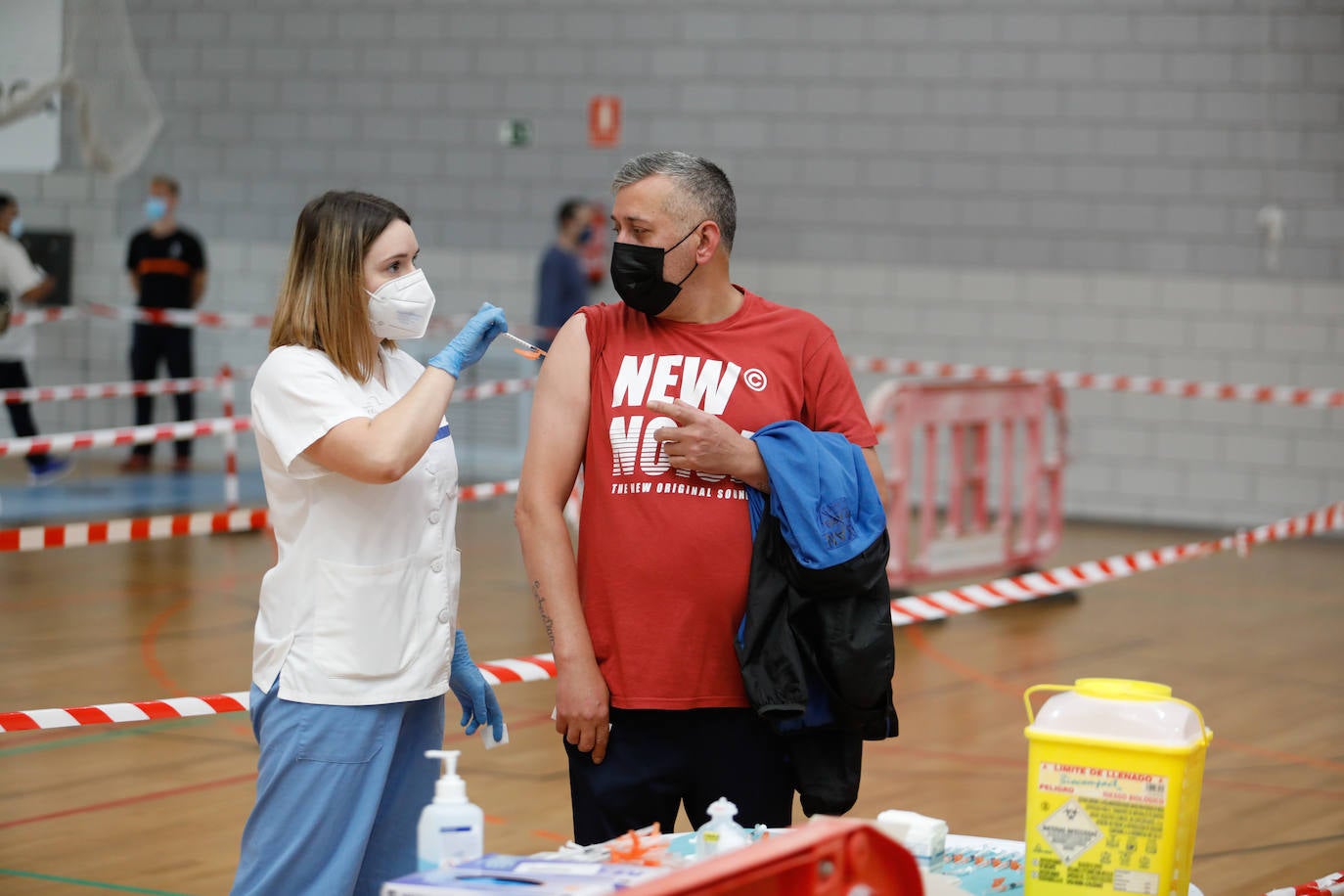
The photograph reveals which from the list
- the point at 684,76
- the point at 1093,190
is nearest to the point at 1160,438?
the point at 1093,190

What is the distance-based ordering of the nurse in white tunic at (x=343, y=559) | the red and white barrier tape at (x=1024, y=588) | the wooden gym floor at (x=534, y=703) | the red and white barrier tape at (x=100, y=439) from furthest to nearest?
the red and white barrier tape at (x=100, y=439)
the red and white barrier tape at (x=1024, y=588)
the wooden gym floor at (x=534, y=703)
the nurse in white tunic at (x=343, y=559)

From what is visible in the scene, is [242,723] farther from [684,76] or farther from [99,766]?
[684,76]

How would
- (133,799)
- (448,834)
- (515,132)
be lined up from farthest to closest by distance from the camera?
(515,132) < (133,799) < (448,834)

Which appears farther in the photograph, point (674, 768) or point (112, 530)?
point (112, 530)

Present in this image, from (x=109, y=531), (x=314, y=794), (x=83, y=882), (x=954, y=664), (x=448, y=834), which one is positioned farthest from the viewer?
(x=954, y=664)

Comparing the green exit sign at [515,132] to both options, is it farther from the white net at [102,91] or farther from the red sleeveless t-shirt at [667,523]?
the red sleeveless t-shirt at [667,523]

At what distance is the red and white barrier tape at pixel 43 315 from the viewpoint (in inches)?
429

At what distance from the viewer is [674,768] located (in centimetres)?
277

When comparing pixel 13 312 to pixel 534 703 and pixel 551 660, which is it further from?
pixel 551 660

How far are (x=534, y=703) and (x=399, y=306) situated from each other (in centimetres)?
356

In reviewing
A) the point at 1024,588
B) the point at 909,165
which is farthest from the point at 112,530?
the point at 909,165

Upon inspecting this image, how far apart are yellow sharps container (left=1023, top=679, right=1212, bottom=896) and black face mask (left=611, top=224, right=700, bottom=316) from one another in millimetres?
927

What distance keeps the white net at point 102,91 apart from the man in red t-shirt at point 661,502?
5998mm

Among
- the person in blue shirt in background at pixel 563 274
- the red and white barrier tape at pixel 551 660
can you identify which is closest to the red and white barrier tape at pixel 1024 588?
the red and white barrier tape at pixel 551 660
